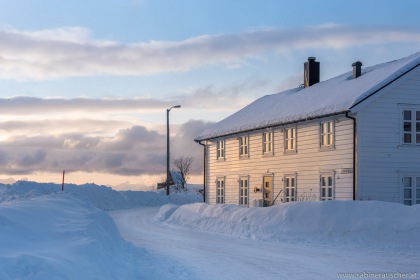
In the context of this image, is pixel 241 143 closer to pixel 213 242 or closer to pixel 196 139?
pixel 196 139

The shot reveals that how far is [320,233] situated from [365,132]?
270 inches

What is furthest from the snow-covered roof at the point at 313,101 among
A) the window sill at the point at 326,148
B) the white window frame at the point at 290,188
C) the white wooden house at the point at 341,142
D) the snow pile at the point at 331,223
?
the snow pile at the point at 331,223

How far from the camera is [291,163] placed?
31656mm

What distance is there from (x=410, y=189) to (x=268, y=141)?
30.5ft

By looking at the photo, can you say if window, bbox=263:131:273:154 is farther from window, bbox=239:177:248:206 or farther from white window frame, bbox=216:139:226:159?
white window frame, bbox=216:139:226:159

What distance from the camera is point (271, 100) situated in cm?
4109

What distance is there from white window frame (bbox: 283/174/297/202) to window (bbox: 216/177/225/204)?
8150 millimetres

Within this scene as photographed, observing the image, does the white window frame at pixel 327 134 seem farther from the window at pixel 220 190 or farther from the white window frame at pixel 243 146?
the window at pixel 220 190

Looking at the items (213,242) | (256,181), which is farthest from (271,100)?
(213,242)

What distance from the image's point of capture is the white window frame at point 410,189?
26938 millimetres

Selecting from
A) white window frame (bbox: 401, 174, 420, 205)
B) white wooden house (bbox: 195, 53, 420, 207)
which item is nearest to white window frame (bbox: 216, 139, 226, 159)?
white wooden house (bbox: 195, 53, 420, 207)

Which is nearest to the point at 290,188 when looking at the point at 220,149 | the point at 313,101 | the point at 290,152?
the point at 290,152

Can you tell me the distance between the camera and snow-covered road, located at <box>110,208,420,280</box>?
43.7 feet

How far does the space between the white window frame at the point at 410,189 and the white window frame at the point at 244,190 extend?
37.6ft
